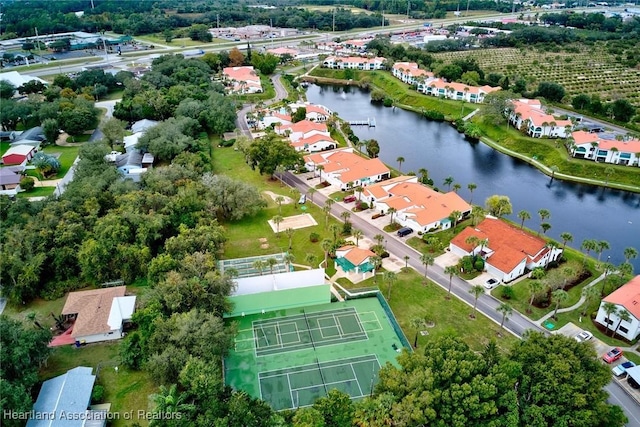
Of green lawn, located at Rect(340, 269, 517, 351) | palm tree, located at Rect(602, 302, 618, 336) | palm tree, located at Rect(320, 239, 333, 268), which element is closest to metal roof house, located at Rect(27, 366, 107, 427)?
palm tree, located at Rect(320, 239, 333, 268)

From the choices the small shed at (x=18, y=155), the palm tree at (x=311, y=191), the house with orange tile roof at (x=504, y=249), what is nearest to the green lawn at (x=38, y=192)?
the small shed at (x=18, y=155)

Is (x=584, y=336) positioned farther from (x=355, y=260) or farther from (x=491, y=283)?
(x=355, y=260)

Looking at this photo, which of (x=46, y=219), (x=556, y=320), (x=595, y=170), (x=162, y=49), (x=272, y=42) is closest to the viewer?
(x=556, y=320)

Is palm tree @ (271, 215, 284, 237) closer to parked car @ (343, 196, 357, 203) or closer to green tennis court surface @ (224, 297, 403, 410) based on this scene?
parked car @ (343, 196, 357, 203)

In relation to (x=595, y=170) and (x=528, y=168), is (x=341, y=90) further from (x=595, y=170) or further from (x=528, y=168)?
(x=595, y=170)

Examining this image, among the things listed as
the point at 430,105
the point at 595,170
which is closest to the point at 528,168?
the point at 595,170

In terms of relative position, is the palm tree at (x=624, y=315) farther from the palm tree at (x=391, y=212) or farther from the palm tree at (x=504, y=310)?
the palm tree at (x=391, y=212)

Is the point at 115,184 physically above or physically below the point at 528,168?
above
